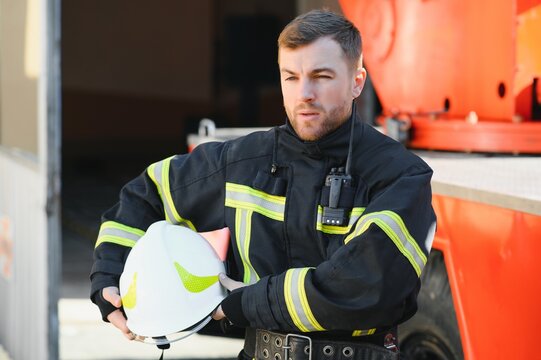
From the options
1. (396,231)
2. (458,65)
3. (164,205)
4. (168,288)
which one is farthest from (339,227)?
(458,65)

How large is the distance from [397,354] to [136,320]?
24.7 inches

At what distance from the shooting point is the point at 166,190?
2.67m

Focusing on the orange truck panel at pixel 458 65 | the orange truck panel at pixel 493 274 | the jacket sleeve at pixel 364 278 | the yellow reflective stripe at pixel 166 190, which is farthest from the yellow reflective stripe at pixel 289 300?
the orange truck panel at pixel 458 65

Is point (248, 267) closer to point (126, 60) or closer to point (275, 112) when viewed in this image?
point (275, 112)

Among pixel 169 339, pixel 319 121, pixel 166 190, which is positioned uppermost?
pixel 319 121

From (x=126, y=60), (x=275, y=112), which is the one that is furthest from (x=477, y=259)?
(x=126, y=60)

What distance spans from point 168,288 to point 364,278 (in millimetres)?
511

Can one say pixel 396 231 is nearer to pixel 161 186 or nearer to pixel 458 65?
pixel 161 186

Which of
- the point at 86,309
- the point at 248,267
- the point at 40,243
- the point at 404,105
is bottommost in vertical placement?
the point at 86,309

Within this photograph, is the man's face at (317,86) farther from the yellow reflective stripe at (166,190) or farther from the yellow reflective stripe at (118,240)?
the yellow reflective stripe at (118,240)

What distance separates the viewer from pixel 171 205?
8.77ft

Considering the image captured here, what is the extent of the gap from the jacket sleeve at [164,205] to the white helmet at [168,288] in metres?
0.12

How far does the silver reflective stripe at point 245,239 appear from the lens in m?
2.52

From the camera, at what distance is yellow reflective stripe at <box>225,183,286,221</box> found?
2.48m
